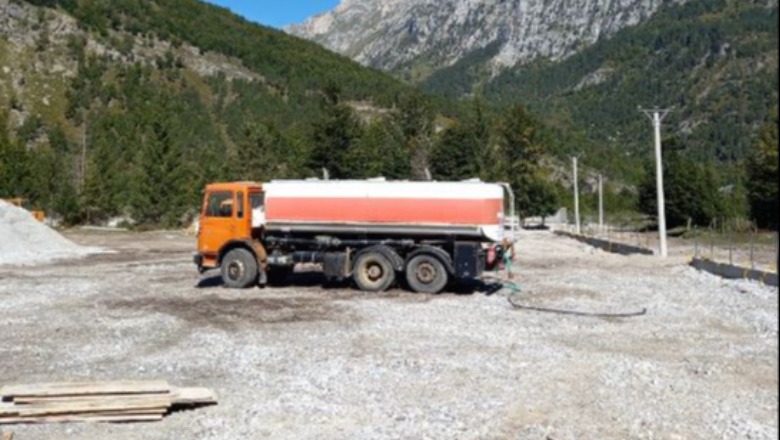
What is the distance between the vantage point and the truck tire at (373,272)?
21.7 meters

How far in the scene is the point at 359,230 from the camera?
21891mm

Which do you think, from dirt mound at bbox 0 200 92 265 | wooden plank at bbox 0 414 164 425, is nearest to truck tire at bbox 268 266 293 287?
wooden plank at bbox 0 414 164 425

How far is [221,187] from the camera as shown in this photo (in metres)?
23.2

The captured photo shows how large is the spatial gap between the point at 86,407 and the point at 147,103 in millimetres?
131647

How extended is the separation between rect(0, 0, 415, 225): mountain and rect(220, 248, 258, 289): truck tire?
51.0m

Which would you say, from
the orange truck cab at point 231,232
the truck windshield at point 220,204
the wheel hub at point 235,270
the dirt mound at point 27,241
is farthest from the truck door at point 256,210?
the dirt mound at point 27,241

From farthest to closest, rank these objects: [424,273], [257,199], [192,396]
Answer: [257,199] < [424,273] < [192,396]

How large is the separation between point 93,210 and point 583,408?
73618mm

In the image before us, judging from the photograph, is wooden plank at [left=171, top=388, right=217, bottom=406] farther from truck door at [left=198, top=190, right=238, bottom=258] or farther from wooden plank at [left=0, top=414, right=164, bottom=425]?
truck door at [left=198, top=190, right=238, bottom=258]

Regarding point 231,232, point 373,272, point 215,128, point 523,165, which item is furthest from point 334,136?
point 215,128

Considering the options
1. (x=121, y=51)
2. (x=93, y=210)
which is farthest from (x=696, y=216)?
(x=121, y=51)

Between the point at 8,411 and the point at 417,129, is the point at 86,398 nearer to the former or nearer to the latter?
the point at 8,411

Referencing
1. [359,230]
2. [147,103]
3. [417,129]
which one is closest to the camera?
[359,230]

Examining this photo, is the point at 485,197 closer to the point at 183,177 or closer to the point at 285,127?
the point at 183,177
